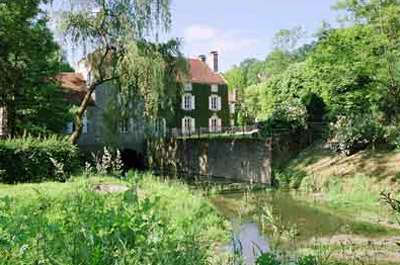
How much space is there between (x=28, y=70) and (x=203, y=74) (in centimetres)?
2316

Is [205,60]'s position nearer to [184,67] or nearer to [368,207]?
[184,67]

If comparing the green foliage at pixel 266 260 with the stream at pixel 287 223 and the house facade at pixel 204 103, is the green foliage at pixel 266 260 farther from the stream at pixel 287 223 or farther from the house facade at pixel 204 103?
the house facade at pixel 204 103

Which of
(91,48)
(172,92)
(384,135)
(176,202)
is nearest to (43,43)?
(91,48)

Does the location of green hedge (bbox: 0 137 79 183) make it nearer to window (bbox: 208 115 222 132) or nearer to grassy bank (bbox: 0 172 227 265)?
grassy bank (bbox: 0 172 227 265)

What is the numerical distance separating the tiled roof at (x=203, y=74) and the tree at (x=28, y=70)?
2013 centimetres

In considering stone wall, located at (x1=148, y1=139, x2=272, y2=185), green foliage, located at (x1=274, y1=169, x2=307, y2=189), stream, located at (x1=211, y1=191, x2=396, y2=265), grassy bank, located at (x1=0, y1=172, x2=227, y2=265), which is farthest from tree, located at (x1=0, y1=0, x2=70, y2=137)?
grassy bank, located at (x1=0, y1=172, x2=227, y2=265)

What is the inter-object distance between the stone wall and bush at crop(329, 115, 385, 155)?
155 inches

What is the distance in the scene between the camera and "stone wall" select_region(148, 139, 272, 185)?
77.4 ft

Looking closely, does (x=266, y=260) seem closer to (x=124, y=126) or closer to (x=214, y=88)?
(x=124, y=126)

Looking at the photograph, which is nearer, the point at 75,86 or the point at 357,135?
the point at 357,135

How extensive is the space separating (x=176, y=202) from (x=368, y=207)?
648cm

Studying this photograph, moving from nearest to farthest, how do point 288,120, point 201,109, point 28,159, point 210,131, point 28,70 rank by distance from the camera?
point 28,159, point 28,70, point 288,120, point 210,131, point 201,109

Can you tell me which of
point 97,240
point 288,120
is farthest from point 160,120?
point 97,240

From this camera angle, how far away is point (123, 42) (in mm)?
21453
